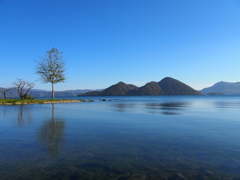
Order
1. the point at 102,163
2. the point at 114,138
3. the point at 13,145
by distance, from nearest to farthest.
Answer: the point at 102,163 < the point at 13,145 < the point at 114,138

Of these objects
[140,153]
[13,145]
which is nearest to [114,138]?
[140,153]

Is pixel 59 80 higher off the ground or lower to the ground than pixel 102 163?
higher

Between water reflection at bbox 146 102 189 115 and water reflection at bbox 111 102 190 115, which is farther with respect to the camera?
water reflection at bbox 111 102 190 115

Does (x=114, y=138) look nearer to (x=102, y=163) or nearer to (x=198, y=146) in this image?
(x=102, y=163)

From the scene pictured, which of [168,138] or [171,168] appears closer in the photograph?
[171,168]

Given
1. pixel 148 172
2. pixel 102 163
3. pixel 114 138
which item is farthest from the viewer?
pixel 114 138

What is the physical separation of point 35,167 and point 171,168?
17.8 ft

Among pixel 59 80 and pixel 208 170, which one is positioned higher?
pixel 59 80

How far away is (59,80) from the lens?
2511 inches

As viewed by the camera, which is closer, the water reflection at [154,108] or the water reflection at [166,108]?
the water reflection at [166,108]

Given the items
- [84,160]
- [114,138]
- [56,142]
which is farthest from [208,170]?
[56,142]

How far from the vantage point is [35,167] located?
684cm

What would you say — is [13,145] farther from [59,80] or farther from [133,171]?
[59,80]

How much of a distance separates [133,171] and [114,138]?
516 centimetres
